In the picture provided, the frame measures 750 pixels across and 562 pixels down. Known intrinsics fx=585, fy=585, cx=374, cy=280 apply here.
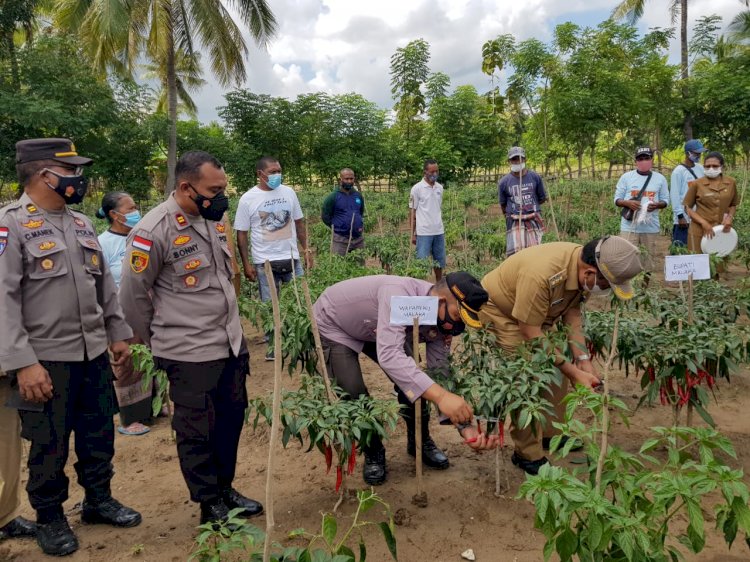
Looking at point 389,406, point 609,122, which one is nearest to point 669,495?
point 389,406

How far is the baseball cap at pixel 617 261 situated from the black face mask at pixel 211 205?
1663mm

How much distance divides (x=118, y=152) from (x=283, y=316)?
46.7 ft

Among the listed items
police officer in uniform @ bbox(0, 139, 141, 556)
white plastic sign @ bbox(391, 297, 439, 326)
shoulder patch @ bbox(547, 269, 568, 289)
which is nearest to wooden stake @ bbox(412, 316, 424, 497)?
white plastic sign @ bbox(391, 297, 439, 326)

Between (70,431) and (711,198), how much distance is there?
5.85 metres

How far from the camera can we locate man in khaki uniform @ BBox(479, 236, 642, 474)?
262 cm

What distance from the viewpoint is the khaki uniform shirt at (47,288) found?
7.22 ft

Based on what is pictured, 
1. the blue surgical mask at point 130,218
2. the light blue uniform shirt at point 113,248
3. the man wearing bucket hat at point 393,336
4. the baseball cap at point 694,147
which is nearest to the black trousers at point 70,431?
the man wearing bucket hat at point 393,336

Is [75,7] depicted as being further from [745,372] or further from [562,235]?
[745,372]

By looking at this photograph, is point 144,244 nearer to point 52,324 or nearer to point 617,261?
point 52,324

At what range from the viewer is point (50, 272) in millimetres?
2330

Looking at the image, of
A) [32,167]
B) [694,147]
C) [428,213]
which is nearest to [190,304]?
[32,167]

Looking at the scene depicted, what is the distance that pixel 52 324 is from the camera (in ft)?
7.67

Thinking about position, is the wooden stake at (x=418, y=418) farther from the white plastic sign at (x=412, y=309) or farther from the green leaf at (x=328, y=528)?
the green leaf at (x=328, y=528)

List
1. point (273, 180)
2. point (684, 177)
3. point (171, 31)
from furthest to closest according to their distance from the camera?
point (171, 31)
point (684, 177)
point (273, 180)
